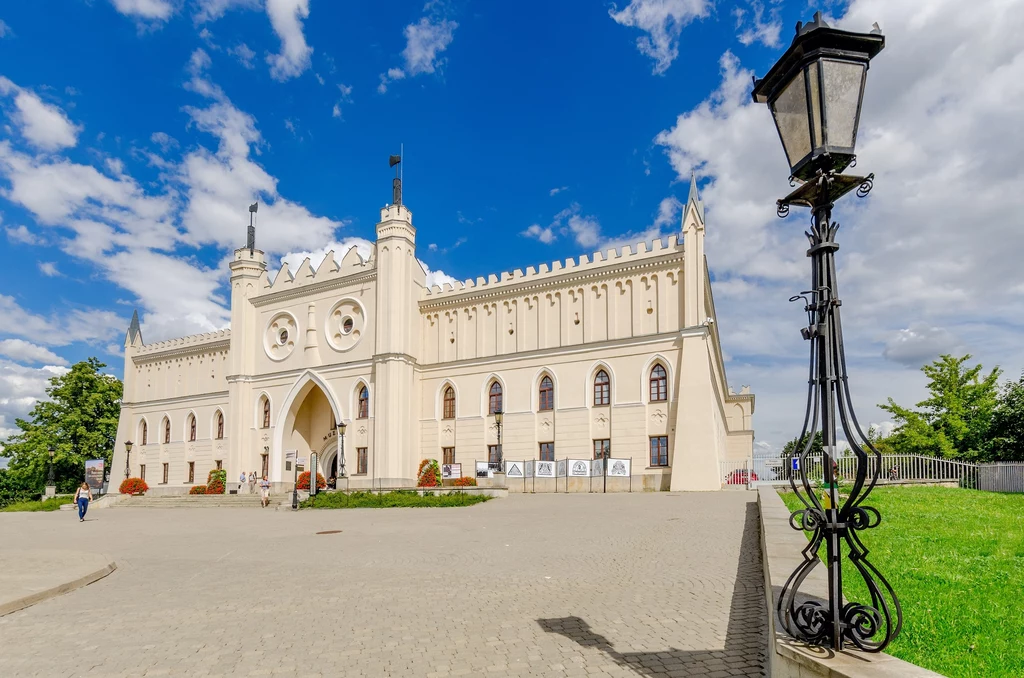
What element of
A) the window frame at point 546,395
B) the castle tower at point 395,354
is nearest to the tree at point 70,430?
the castle tower at point 395,354

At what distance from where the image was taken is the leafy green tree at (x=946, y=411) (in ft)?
130

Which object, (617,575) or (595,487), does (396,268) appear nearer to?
(595,487)

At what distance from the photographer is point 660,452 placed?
30531 mm

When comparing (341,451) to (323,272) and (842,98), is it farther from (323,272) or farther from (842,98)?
(842,98)

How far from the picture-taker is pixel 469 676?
524cm

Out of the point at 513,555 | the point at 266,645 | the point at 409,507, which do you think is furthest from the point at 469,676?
the point at 409,507

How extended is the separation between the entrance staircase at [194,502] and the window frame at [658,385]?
1794 centimetres

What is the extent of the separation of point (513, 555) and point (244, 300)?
3664 centimetres

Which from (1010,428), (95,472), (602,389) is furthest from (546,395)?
(95,472)

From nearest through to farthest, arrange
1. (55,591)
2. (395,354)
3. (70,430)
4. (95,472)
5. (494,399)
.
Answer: (55,591) < (494,399) < (395,354) < (95,472) < (70,430)

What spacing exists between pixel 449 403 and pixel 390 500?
11808 mm

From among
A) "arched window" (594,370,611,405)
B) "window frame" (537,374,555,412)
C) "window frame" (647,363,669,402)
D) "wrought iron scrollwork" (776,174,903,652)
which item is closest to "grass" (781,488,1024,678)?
"wrought iron scrollwork" (776,174,903,652)

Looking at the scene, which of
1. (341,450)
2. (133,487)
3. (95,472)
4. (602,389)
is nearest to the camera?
(602,389)

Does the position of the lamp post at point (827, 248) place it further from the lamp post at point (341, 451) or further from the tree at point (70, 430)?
→ the tree at point (70, 430)
